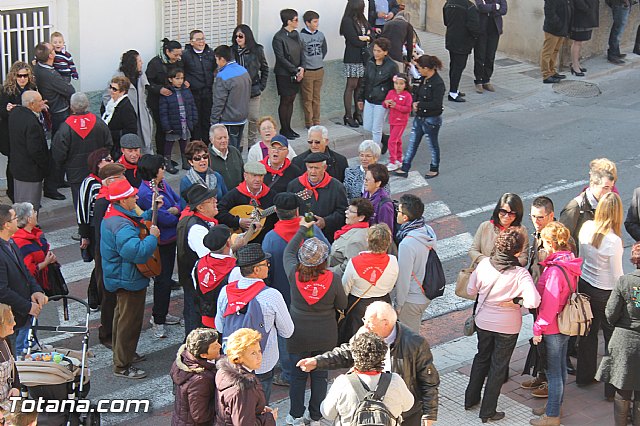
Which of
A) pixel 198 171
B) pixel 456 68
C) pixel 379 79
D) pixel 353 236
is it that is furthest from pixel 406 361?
pixel 456 68

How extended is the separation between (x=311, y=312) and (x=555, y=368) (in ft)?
7.12

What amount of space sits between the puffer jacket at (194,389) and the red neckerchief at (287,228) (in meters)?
2.42

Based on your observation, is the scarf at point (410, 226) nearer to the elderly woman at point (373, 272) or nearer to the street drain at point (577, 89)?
the elderly woman at point (373, 272)

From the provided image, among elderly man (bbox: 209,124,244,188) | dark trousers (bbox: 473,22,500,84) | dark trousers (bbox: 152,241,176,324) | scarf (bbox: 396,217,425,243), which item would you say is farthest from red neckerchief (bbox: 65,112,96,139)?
dark trousers (bbox: 473,22,500,84)

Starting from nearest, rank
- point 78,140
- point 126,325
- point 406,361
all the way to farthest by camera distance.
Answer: point 406,361 < point 126,325 < point 78,140

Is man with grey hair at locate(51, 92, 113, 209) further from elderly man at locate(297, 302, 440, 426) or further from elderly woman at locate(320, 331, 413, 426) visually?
elderly woman at locate(320, 331, 413, 426)

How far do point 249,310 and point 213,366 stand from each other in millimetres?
1005

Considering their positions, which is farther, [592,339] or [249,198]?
[249,198]

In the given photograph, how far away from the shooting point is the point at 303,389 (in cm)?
861

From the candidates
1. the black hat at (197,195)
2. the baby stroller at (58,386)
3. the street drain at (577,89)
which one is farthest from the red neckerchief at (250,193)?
the street drain at (577,89)

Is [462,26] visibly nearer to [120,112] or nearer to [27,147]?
[120,112]

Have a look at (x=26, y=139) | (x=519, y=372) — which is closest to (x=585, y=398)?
(x=519, y=372)

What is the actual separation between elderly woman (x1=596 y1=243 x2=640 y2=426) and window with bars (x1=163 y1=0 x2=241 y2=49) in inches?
370

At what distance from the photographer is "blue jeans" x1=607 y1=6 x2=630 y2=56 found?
20.3m
